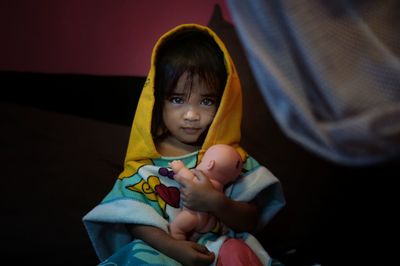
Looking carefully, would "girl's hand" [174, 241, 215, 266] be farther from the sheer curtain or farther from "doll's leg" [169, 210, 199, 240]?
the sheer curtain

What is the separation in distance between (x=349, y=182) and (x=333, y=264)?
267 millimetres

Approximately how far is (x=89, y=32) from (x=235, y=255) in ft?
3.23

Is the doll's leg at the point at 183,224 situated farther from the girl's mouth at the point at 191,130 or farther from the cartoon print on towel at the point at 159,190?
the girl's mouth at the point at 191,130

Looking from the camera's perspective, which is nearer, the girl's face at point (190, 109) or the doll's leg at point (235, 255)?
the doll's leg at point (235, 255)

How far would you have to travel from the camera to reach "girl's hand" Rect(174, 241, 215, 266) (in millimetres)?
948

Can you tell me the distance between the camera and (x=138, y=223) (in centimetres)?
101

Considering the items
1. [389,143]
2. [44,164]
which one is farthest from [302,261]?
[44,164]

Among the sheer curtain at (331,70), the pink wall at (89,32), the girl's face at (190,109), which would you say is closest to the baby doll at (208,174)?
the girl's face at (190,109)

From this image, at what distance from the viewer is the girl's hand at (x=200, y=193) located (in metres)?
0.97

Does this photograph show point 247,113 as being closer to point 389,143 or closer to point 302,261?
point 302,261

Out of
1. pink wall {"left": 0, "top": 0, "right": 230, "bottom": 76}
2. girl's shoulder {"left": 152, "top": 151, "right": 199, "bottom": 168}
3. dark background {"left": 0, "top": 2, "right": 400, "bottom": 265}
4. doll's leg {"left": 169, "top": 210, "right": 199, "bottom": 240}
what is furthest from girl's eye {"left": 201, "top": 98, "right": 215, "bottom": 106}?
pink wall {"left": 0, "top": 0, "right": 230, "bottom": 76}

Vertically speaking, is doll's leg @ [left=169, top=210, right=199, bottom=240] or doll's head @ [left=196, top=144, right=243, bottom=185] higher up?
doll's head @ [left=196, top=144, right=243, bottom=185]

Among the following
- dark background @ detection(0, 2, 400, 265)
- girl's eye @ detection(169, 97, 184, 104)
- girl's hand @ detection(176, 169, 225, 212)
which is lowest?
dark background @ detection(0, 2, 400, 265)

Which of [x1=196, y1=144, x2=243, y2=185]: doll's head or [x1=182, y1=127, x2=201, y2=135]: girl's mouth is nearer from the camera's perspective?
[x1=196, y1=144, x2=243, y2=185]: doll's head
